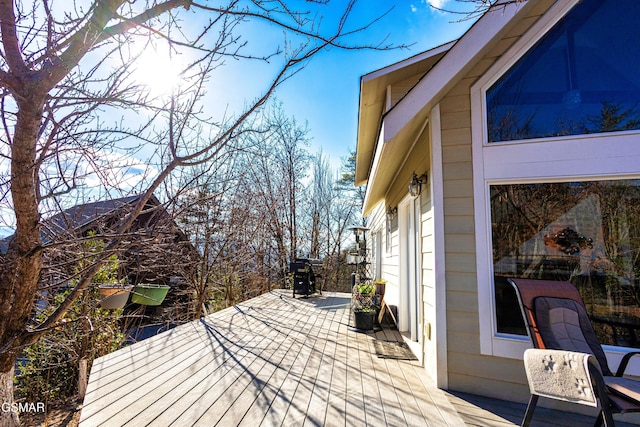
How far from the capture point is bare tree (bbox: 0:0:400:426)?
60.6 inches

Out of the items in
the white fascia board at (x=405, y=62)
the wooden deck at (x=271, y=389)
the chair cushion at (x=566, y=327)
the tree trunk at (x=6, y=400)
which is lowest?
the wooden deck at (x=271, y=389)

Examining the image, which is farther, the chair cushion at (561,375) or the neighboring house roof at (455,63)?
the neighboring house roof at (455,63)

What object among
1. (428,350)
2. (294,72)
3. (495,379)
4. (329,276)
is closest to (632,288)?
(495,379)

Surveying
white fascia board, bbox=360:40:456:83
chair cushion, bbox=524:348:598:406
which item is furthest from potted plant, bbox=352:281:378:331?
white fascia board, bbox=360:40:456:83

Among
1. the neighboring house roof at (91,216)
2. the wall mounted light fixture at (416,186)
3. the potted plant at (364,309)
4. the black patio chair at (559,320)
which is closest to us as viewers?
the neighboring house roof at (91,216)

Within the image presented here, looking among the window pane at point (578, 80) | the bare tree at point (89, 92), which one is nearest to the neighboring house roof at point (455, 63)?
the window pane at point (578, 80)

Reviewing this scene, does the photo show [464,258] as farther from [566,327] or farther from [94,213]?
[94,213]

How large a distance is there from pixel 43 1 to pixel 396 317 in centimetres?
538

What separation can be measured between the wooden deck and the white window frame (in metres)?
0.59

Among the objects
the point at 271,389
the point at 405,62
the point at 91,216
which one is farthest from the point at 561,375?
the point at 405,62

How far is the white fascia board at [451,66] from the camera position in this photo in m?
2.48

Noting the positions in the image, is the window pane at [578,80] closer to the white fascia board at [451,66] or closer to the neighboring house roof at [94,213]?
the white fascia board at [451,66]

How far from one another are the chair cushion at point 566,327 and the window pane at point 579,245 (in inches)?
10.1

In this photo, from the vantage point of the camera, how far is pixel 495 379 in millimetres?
2537
